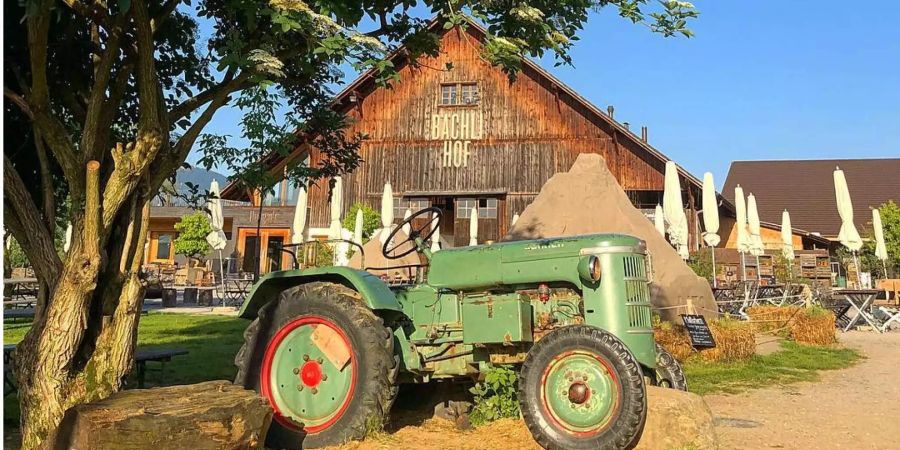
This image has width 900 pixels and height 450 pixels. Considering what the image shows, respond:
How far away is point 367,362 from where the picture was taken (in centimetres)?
447

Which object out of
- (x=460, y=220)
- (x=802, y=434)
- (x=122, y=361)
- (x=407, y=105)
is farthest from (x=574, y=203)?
(x=407, y=105)

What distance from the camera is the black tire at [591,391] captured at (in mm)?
3900

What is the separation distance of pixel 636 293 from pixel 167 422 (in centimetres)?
303

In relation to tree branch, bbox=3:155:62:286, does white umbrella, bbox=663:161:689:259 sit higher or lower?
higher

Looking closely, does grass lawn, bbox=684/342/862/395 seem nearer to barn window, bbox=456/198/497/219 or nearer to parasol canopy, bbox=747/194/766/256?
parasol canopy, bbox=747/194/766/256

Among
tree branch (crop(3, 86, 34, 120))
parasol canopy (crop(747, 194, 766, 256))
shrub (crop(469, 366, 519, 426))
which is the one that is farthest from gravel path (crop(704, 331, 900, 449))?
parasol canopy (crop(747, 194, 766, 256))

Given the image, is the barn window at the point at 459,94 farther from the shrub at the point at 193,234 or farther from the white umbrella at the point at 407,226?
the shrub at the point at 193,234

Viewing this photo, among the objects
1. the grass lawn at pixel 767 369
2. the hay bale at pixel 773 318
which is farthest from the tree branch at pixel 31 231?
the hay bale at pixel 773 318

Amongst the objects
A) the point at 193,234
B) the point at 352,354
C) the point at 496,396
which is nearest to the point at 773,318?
the point at 496,396

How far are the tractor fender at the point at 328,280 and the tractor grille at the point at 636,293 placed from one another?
1621mm

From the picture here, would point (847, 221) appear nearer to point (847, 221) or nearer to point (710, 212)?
point (847, 221)

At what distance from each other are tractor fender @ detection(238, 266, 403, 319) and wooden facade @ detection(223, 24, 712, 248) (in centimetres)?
1851

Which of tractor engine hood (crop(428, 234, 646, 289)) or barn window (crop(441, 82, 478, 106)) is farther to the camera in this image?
barn window (crop(441, 82, 478, 106))

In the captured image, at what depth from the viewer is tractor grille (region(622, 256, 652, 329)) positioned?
4.43m
